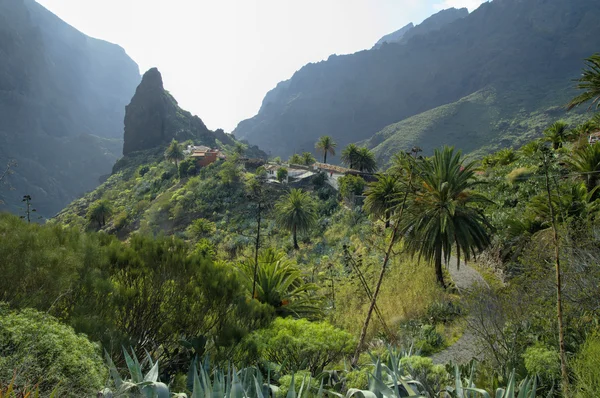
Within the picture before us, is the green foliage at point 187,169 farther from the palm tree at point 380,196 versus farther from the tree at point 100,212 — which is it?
the palm tree at point 380,196

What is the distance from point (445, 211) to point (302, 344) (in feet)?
23.2

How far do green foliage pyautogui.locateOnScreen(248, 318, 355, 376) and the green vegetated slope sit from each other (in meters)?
86.9

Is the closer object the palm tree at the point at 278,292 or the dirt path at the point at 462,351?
the dirt path at the point at 462,351

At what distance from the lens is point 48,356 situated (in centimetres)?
344

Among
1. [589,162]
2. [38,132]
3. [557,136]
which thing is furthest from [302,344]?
[38,132]

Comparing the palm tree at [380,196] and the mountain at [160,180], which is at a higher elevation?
the mountain at [160,180]

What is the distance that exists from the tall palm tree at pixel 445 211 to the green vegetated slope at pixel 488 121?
7985 centimetres

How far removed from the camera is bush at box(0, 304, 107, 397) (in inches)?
129

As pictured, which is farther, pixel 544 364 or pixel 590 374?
pixel 544 364

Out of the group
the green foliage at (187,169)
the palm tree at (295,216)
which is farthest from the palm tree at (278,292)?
the green foliage at (187,169)

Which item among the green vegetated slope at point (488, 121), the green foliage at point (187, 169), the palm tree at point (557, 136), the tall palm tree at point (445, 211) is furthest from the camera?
the green vegetated slope at point (488, 121)

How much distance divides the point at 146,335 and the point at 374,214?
2169 cm

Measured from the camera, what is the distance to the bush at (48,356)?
129 inches

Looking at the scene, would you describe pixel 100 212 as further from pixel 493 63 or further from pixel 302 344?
pixel 493 63
